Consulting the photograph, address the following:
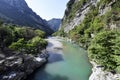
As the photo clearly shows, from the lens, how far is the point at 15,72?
42750mm

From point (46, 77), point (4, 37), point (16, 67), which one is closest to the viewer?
point (16, 67)

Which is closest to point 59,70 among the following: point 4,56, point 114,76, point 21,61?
point 21,61

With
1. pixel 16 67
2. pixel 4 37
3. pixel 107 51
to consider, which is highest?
pixel 4 37

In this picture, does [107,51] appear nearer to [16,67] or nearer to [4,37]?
[16,67]

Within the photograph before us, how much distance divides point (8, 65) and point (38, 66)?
1435cm

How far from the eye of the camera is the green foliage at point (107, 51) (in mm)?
38281

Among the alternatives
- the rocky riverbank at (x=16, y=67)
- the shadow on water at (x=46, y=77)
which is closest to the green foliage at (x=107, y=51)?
the shadow on water at (x=46, y=77)

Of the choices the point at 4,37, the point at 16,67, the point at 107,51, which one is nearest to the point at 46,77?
the point at 16,67

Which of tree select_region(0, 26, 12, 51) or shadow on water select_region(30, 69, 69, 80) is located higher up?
tree select_region(0, 26, 12, 51)

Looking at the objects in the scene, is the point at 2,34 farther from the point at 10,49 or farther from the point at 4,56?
the point at 4,56

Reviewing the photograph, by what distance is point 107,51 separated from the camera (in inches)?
1677

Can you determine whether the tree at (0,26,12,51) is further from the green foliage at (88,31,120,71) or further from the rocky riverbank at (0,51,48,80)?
the green foliage at (88,31,120,71)

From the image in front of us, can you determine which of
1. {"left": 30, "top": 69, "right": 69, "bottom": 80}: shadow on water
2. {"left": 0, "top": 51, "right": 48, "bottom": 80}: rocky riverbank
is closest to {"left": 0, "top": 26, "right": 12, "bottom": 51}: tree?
{"left": 0, "top": 51, "right": 48, "bottom": 80}: rocky riverbank

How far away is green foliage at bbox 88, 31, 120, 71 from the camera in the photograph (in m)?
38.3
